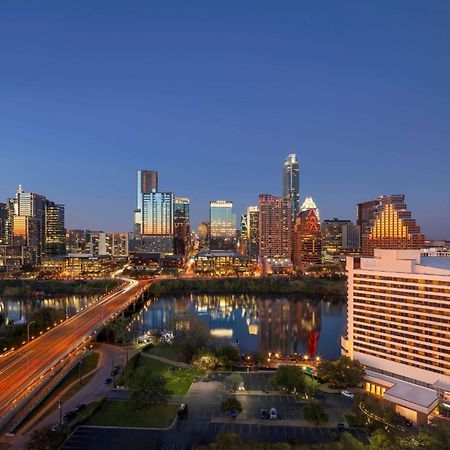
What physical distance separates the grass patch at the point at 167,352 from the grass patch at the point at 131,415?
8864 millimetres

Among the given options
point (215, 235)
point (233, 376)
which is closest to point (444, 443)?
point (233, 376)

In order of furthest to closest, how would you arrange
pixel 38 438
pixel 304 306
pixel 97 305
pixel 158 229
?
pixel 158 229, pixel 304 306, pixel 97 305, pixel 38 438

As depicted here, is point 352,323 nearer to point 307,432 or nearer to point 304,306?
point 307,432

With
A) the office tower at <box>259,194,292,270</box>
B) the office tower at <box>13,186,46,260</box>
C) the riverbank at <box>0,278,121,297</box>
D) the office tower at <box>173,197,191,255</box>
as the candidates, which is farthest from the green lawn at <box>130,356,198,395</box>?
the office tower at <box>173,197,191,255</box>

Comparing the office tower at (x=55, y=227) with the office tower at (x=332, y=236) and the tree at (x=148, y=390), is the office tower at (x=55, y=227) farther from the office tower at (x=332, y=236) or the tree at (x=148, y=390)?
the tree at (x=148, y=390)

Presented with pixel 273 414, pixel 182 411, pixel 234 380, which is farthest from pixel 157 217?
pixel 273 414

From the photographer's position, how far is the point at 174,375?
2689 cm

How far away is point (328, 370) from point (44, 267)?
92.2 m

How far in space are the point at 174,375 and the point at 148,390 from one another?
544cm

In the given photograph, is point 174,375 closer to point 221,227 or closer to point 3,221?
point 3,221

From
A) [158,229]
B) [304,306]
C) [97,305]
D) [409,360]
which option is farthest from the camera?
[158,229]

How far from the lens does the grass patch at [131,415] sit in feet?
66.0

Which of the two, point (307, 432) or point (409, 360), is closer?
point (307, 432)

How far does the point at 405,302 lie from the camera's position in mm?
26359
